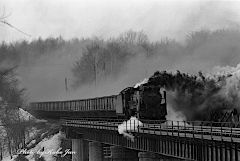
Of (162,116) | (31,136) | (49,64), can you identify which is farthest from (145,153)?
(49,64)

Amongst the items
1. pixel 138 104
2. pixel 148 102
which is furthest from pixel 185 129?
pixel 138 104

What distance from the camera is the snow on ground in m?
78.9

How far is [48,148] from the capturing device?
84.6 metres

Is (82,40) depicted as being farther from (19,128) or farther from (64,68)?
(19,128)

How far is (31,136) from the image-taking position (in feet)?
324

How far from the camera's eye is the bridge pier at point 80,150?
7400 cm

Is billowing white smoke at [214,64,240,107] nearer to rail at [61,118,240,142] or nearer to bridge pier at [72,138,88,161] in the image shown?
rail at [61,118,240,142]

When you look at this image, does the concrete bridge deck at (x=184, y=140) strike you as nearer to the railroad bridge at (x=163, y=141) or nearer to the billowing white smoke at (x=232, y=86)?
the railroad bridge at (x=163, y=141)

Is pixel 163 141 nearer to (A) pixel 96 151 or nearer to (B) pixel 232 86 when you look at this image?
(B) pixel 232 86

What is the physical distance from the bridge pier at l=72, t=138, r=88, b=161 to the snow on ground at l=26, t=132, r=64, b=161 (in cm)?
477

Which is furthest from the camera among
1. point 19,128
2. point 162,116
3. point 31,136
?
point 31,136

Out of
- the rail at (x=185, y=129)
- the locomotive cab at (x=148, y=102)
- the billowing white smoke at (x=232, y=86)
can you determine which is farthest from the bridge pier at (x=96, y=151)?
the billowing white smoke at (x=232, y=86)

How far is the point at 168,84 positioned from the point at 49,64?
107157mm

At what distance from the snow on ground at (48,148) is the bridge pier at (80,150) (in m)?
4.77
